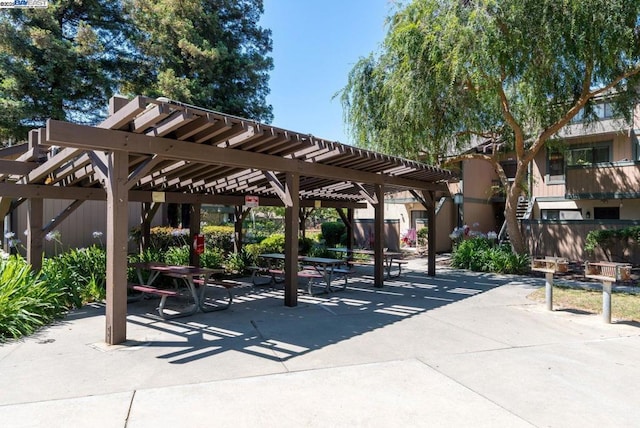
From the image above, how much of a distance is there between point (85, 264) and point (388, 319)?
6.32m

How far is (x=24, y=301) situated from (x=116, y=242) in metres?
2.14

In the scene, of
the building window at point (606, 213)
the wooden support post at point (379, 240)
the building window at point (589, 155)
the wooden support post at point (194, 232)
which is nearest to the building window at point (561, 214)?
the building window at point (606, 213)

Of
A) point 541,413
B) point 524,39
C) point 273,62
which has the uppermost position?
point 273,62

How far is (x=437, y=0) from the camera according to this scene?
36.0 ft

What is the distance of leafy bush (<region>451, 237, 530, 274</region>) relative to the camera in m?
12.7

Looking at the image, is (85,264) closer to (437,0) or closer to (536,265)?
(536,265)

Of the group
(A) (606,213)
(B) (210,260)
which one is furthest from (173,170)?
(A) (606,213)

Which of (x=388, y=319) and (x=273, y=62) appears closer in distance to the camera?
(x=388, y=319)

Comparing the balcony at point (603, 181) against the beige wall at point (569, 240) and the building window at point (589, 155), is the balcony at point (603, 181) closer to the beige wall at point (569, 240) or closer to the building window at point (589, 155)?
the building window at point (589, 155)

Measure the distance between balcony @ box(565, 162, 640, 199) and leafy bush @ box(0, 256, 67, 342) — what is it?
17.0m

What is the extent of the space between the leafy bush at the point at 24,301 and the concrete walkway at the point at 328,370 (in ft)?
0.96

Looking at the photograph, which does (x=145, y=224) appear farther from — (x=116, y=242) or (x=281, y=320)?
(x=116, y=242)

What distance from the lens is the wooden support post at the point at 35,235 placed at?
7.60 meters

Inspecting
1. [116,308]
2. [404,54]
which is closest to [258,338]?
[116,308]
